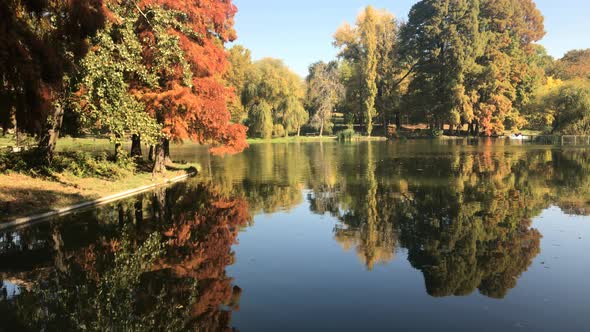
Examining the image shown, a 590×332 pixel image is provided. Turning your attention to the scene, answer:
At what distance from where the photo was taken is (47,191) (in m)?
16.2

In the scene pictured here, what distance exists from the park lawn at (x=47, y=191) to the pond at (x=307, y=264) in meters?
1.37

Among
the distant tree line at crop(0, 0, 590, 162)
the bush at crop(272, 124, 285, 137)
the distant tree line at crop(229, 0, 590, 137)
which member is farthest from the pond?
the distant tree line at crop(229, 0, 590, 137)

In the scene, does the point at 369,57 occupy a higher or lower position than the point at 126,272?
higher

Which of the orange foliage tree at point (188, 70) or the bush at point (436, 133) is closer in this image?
the orange foliage tree at point (188, 70)

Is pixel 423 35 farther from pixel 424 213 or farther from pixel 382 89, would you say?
pixel 424 213

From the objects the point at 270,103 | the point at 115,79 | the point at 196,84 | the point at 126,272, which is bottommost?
the point at 126,272

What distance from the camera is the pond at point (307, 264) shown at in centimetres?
702

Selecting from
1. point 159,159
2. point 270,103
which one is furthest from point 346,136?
point 159,159

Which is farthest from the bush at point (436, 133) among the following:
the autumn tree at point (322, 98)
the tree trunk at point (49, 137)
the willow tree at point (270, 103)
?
the tree trunk at point (49, 137)

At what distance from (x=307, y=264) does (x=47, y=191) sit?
11736 millimetres

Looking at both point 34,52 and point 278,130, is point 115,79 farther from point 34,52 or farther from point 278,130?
point 278,130

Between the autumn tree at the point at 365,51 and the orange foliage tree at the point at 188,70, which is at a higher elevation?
the autumn tree at the point at 365,51

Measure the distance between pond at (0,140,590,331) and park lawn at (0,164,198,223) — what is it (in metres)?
1.37

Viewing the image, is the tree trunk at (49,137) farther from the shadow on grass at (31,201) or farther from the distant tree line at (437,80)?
the distant tree line at (437,80)
